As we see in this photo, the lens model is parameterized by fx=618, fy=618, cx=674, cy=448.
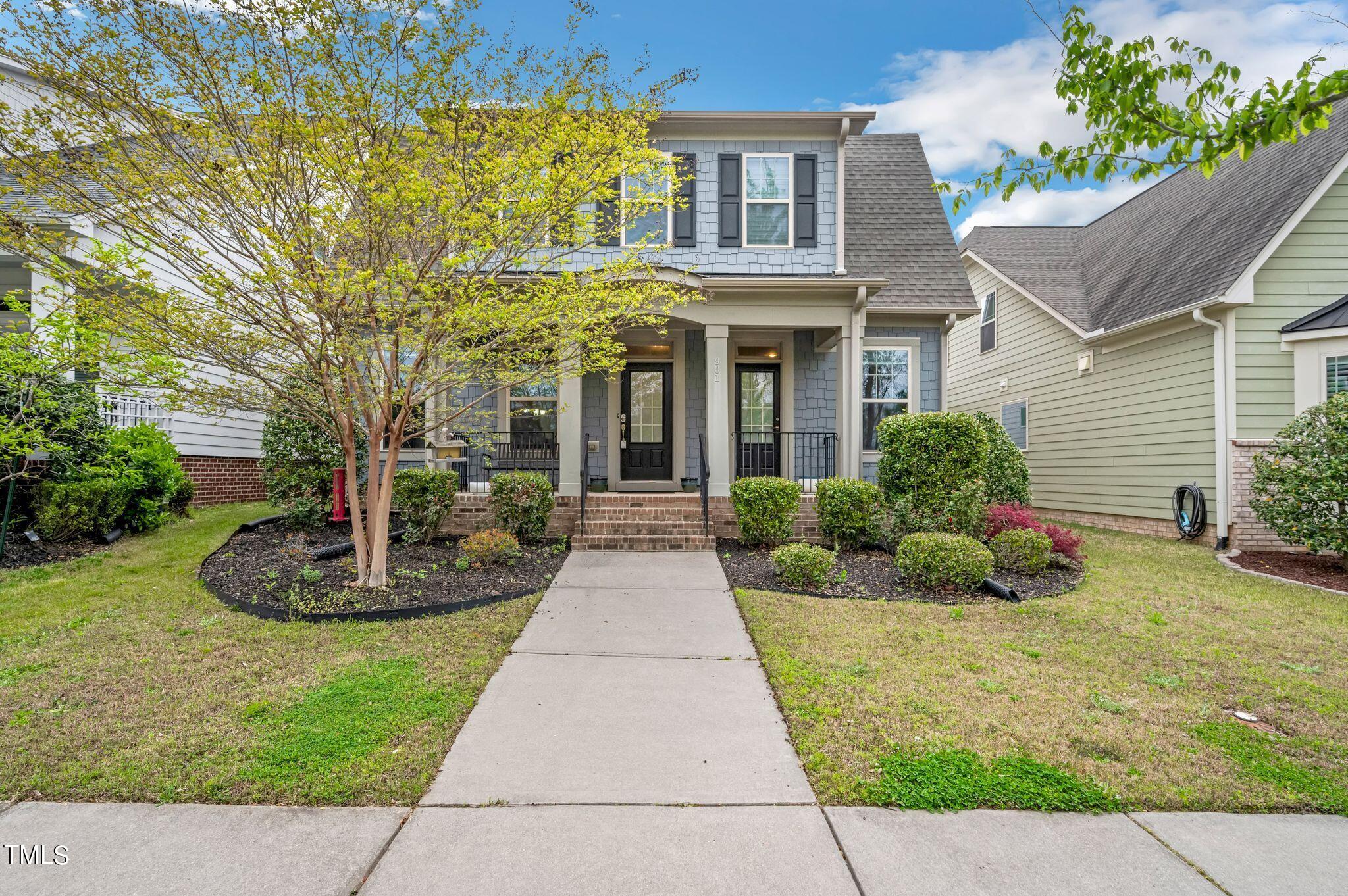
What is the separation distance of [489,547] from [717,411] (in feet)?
11.5

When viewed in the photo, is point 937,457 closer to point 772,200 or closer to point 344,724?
point 772,200

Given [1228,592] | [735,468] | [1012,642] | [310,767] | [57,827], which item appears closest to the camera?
[57,827]

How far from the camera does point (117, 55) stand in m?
4.27

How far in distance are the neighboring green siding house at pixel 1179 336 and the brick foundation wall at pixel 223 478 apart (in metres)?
14.9

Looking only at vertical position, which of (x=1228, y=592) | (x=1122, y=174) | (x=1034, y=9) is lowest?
(x=1228, y=592)

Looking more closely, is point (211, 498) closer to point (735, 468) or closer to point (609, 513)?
point (609, 513)

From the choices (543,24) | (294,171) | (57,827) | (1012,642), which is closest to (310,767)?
(57,827)

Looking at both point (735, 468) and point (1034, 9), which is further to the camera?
point (735, 468)

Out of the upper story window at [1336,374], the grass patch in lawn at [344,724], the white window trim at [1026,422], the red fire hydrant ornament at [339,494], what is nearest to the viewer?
the grass patch in lawn at [344,724]

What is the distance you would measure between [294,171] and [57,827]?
417cm

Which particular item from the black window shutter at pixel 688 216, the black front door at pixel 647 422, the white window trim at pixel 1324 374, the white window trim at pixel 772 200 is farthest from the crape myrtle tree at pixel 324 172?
the white window trim at pixel 1324 374

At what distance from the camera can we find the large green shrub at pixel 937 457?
6996 mm

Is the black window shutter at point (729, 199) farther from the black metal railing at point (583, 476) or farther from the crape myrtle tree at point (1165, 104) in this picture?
the crape myrtle tree at point (1165, 104)

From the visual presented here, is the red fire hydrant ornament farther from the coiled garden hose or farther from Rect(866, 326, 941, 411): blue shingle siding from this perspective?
the coiled garden hose
